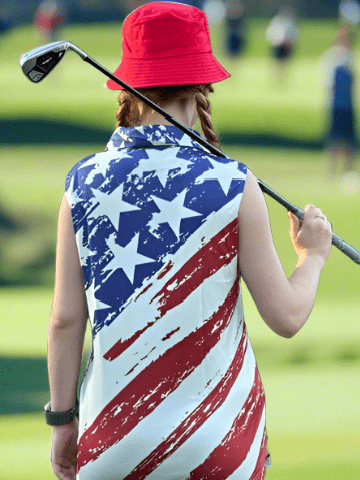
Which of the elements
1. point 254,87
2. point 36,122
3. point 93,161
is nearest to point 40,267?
point 93,161

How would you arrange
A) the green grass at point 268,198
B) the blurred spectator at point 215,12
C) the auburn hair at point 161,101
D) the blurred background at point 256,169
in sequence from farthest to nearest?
the blurred spectator at point 215,12, the green grass at point 268,198, the blurred background at point 256,169, the auburn hair at point 161,101

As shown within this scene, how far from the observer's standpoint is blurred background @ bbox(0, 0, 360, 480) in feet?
12.4

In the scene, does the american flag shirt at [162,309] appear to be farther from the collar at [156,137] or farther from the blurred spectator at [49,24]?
the blurred spectator at [49,24]

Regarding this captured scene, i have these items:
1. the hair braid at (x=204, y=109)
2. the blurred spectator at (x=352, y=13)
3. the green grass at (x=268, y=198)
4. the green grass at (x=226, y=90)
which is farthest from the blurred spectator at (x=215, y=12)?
the hair braid at (x=204, y=109)

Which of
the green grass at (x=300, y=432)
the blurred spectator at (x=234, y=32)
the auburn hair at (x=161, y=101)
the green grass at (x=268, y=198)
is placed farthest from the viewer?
the blurred spectator at (x=234, y=32)

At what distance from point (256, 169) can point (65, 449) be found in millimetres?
8925

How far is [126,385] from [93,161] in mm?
391

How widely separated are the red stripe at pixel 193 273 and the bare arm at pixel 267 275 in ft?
0.09

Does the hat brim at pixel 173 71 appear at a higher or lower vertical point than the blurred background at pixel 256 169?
higher

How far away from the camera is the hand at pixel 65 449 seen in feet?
4.99

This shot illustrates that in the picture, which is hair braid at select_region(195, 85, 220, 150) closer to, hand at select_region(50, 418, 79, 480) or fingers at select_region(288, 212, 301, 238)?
fingers at select_region(288, 212, 301, 238)

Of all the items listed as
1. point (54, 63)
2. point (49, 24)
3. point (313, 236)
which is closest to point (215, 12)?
point (49, 24)

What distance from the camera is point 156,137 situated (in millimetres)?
1396

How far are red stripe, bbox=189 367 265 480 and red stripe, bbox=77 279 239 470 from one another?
0.13m
